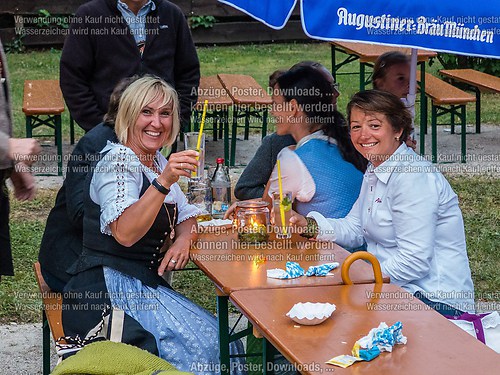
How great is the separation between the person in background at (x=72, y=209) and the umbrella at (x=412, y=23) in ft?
3.17

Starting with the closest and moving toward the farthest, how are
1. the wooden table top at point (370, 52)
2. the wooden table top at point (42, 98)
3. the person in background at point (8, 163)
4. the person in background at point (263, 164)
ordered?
the person in background at point (8, 163), the person in background at point (263, 164), the wooden table top at point (42, 98), the wooden table top at point (370, 52)

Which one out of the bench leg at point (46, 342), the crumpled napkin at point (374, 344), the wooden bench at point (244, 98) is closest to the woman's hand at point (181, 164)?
the crumpled napkin at point (374, 344)

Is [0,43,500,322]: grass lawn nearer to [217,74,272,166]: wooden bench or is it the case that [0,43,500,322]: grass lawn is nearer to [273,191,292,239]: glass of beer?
[273,191,292,239]: glass of beer

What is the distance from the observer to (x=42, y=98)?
9094 mm

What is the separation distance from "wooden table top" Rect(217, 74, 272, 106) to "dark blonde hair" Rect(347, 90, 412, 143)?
4425 mm

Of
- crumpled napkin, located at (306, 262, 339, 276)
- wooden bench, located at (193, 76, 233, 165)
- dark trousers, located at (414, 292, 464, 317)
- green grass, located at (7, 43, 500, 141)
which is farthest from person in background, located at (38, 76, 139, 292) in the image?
green grass, located at (7, 43, 500, 141)

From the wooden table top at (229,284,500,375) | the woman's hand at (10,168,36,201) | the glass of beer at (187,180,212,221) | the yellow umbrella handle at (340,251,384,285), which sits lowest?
the wooden table top at (229,284,500,375)

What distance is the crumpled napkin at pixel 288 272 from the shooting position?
12.0 feet

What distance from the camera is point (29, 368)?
507cm

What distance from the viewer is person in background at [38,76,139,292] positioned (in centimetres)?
428

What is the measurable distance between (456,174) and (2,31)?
379 inches

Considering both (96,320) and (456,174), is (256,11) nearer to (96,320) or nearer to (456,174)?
(96,320)

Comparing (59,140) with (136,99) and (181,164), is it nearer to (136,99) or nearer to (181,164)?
(136,99)

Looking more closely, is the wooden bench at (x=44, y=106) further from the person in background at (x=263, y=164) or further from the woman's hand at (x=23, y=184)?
the woman's hand at (x=23, y=184)
